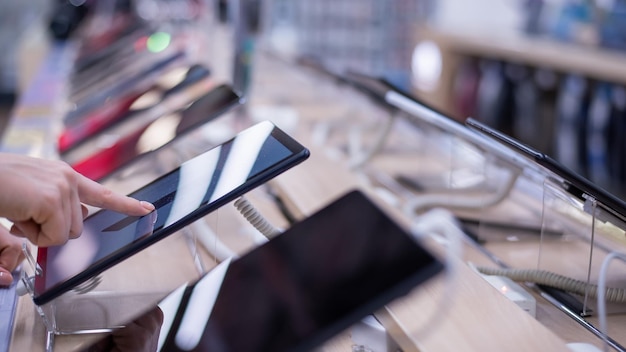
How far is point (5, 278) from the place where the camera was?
917 mm

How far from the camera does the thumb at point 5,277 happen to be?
915mm

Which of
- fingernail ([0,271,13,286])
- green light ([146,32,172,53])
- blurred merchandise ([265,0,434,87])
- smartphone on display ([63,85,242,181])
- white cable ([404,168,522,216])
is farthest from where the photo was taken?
blurred merchandise ([265,0,434,87])

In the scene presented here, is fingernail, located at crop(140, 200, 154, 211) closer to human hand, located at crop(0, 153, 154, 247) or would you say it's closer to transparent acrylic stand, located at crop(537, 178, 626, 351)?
human hand, located at crop(0, 153, 154, 247)

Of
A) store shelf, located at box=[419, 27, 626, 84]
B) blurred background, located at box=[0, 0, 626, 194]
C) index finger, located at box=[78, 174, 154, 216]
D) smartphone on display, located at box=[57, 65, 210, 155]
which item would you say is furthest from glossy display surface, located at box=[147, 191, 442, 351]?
store shelf, located at box=[419, 27, 626, 84]

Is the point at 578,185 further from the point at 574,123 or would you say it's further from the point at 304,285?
the point at 574,123

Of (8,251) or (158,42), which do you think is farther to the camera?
(158,42)

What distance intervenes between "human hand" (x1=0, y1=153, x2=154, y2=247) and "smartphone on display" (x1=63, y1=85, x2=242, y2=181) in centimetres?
42

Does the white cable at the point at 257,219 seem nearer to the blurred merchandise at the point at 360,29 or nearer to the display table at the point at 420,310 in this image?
the display table at the point at 420,310

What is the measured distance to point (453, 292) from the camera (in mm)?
821

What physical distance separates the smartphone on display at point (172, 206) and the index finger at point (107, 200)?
0.01 meters

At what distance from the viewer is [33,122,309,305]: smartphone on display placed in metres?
0.78

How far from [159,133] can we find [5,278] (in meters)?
0.39

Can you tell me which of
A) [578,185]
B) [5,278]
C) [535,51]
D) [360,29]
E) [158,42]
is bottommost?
[5,278]

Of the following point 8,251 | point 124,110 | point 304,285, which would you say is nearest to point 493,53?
point 124,110
